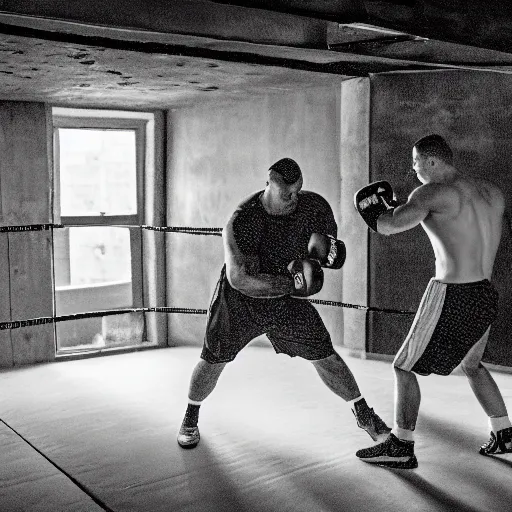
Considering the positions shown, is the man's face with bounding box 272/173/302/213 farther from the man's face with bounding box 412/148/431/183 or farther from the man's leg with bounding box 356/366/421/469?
the man's leg with bounding box 356/366/421/469

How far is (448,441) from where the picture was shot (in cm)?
351

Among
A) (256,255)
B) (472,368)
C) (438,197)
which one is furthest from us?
(256,255)

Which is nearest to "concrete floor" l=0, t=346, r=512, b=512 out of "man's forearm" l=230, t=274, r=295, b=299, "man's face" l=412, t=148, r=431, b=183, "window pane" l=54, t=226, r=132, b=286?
"man's forearm" l=230, t=274, r=295, b=299

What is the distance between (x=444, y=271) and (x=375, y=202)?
41 centimetres

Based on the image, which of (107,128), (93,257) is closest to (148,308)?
(93,257)

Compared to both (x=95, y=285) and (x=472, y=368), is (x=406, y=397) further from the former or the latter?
(x=95, y=285)

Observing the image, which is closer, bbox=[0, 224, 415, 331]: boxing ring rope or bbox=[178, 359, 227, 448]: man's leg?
bbox=[178, 359, 227, 448]: man's leg

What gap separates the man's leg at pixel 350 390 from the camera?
3.39 m

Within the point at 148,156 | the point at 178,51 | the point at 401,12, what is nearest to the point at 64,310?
the point at 148,156

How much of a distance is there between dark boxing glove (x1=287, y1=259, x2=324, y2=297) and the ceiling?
982 millimetres

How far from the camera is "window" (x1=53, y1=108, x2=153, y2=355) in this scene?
5.78 metres

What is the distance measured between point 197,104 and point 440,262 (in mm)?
3216

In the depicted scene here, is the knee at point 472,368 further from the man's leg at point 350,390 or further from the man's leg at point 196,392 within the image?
the man's leg at point 196,392

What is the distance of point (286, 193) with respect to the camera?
3314 millimetres
